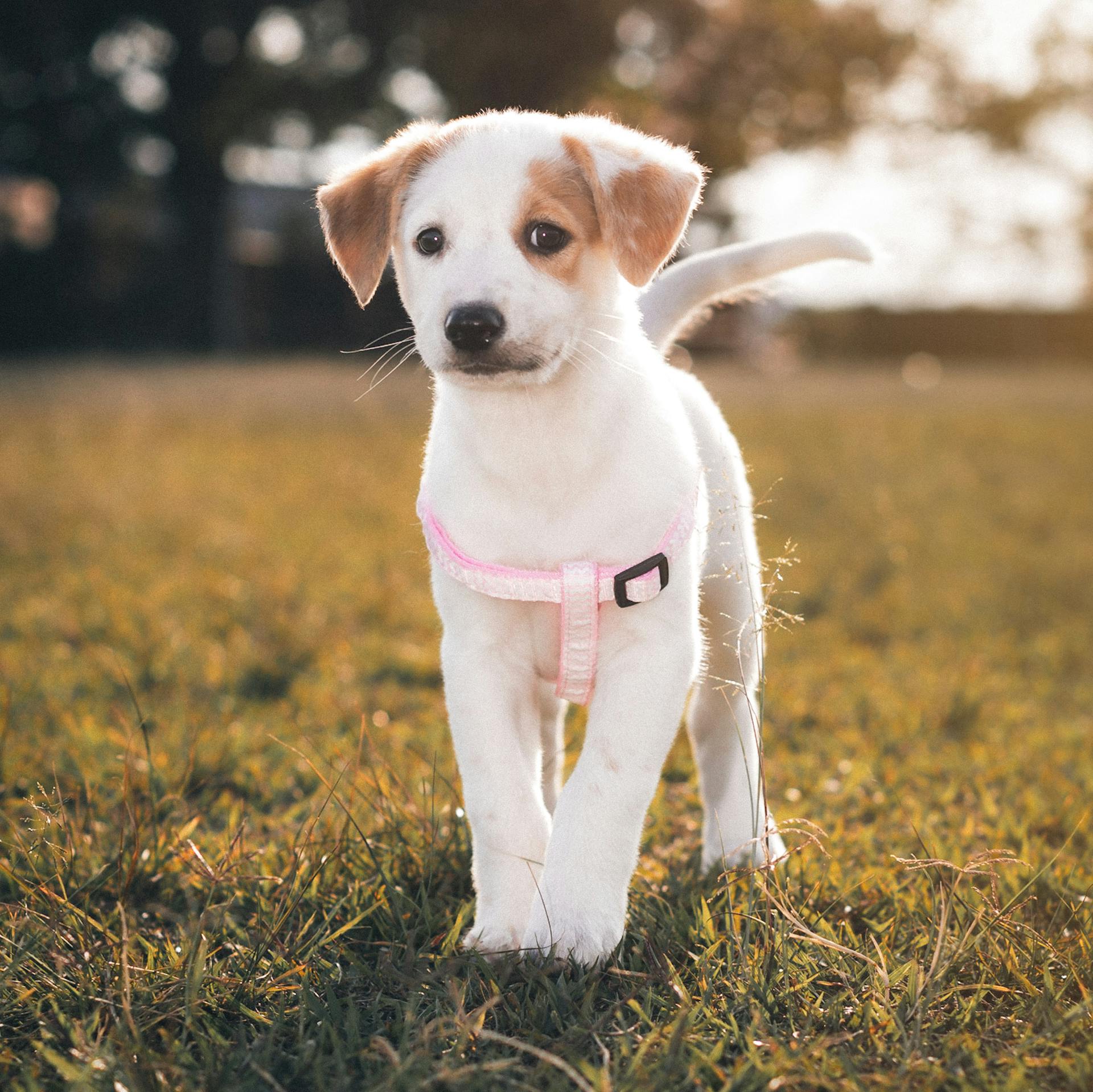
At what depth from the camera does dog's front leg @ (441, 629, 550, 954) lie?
2.41m

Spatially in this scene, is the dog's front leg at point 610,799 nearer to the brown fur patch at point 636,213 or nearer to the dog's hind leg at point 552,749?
the dog's hind leg at point 552,749

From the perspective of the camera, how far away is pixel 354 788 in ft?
9.17

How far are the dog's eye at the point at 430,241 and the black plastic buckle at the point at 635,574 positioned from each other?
833 millimetres

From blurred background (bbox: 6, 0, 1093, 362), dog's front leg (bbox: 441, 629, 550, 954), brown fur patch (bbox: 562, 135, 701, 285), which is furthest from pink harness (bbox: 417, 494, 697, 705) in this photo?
blurred background (bbox: 6, 0, 1093, 362)

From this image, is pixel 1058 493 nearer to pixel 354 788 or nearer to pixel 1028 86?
pixel 354 788

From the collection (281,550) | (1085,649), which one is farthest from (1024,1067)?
(281,550)

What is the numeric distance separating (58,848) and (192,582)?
3.53 meters

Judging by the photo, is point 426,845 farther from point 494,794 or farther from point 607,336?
point 607,336

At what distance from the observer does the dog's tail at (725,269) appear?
3275mm

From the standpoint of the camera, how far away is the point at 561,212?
101 inches

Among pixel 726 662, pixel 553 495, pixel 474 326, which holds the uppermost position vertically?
pixel 474 326

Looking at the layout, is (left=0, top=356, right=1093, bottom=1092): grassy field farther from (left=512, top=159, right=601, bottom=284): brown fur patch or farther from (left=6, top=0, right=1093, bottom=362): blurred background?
(left=6, top=0, right=1093, bottom=362): blurred background

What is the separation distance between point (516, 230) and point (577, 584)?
769 mm

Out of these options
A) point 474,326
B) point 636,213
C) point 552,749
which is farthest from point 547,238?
point 552,749
